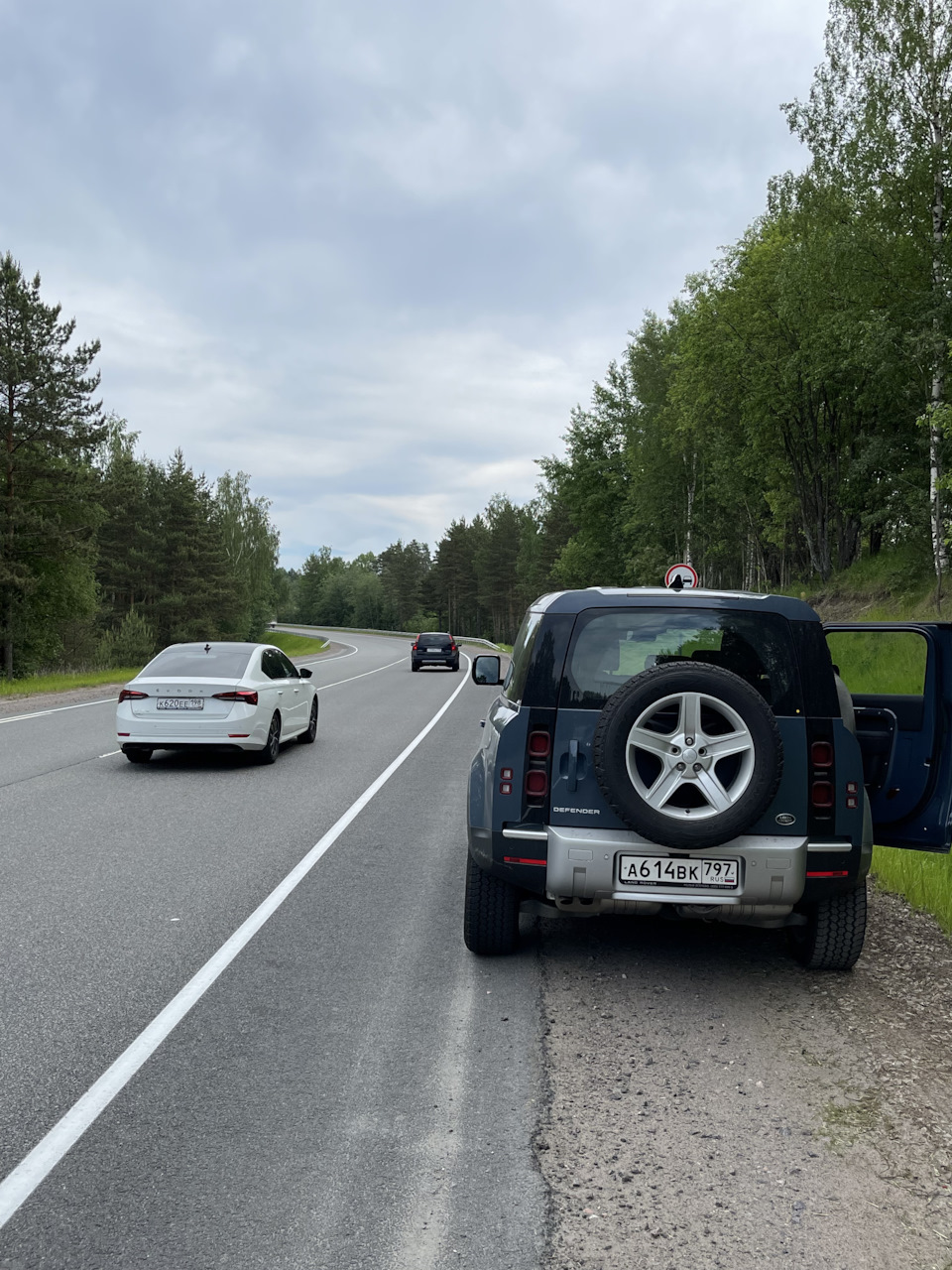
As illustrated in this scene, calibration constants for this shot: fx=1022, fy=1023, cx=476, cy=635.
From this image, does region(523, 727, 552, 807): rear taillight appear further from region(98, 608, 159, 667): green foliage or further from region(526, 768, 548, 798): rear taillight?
region(98, 608, 159, 667): green foliage

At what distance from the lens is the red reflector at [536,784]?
482cm

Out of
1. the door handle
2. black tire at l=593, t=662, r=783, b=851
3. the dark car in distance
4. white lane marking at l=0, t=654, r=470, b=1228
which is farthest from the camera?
the dark car in distance

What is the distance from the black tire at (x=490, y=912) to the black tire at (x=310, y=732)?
31.1 feet

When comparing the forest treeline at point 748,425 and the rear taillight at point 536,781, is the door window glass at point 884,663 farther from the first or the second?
the rear taillight at point 536,781

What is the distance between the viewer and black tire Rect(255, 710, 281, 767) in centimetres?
1230

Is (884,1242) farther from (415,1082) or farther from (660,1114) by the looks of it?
(415,1082)

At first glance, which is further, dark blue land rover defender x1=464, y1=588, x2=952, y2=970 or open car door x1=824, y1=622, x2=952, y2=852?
open car door x1=824, y1=622, x2=952, y2=852

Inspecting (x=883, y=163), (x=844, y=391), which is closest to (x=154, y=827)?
(x=883, y=163)

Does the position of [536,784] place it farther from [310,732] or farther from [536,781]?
[310,732]

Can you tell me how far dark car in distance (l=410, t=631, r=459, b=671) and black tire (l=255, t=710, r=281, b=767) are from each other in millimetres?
29313

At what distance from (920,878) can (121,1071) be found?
5.26 metres

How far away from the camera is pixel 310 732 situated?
A: 1485cm

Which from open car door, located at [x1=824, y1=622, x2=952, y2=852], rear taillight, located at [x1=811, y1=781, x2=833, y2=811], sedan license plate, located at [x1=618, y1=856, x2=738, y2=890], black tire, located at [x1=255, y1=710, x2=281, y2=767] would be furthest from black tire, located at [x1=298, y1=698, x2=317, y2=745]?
rear taillight, located at [x1=811, y1=781, x2=833, y2=811]

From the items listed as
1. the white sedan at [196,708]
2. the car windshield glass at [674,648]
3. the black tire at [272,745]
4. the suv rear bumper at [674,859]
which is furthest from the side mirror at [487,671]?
the black tire at [272,745]
